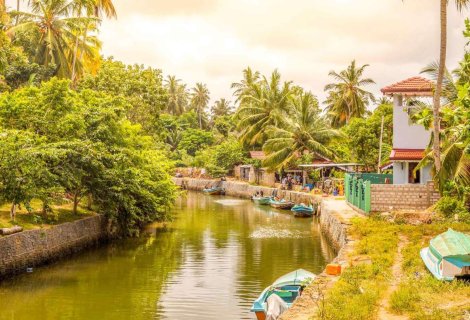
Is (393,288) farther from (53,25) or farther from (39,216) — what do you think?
(53,25)

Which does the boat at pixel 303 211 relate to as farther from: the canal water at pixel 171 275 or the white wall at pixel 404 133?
the white wall at pixel 404 133

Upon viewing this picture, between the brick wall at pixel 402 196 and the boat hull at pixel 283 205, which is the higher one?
the brick wall at pixel 402 196

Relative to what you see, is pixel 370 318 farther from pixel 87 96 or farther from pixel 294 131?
pixel 294 131

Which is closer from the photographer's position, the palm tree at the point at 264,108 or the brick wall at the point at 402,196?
the brick wall at the point at 402,196

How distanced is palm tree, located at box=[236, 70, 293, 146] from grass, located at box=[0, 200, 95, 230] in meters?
30.0

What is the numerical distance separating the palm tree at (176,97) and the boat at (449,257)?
85094 mm

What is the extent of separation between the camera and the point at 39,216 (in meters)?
20.1

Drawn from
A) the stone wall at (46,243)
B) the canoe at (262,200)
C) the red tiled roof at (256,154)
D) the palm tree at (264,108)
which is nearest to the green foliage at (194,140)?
the red tiled roof at (256,154)

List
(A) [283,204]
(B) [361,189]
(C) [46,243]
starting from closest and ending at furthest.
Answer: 1. (C) [46,243]
2. (B) [361,189]
3. (A) [283,204]

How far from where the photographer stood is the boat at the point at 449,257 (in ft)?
41.3

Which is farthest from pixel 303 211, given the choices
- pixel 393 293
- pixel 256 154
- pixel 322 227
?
pixel 393 293

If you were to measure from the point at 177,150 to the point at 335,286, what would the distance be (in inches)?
2753

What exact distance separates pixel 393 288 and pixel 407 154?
17.3 m

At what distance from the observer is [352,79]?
60062mm
